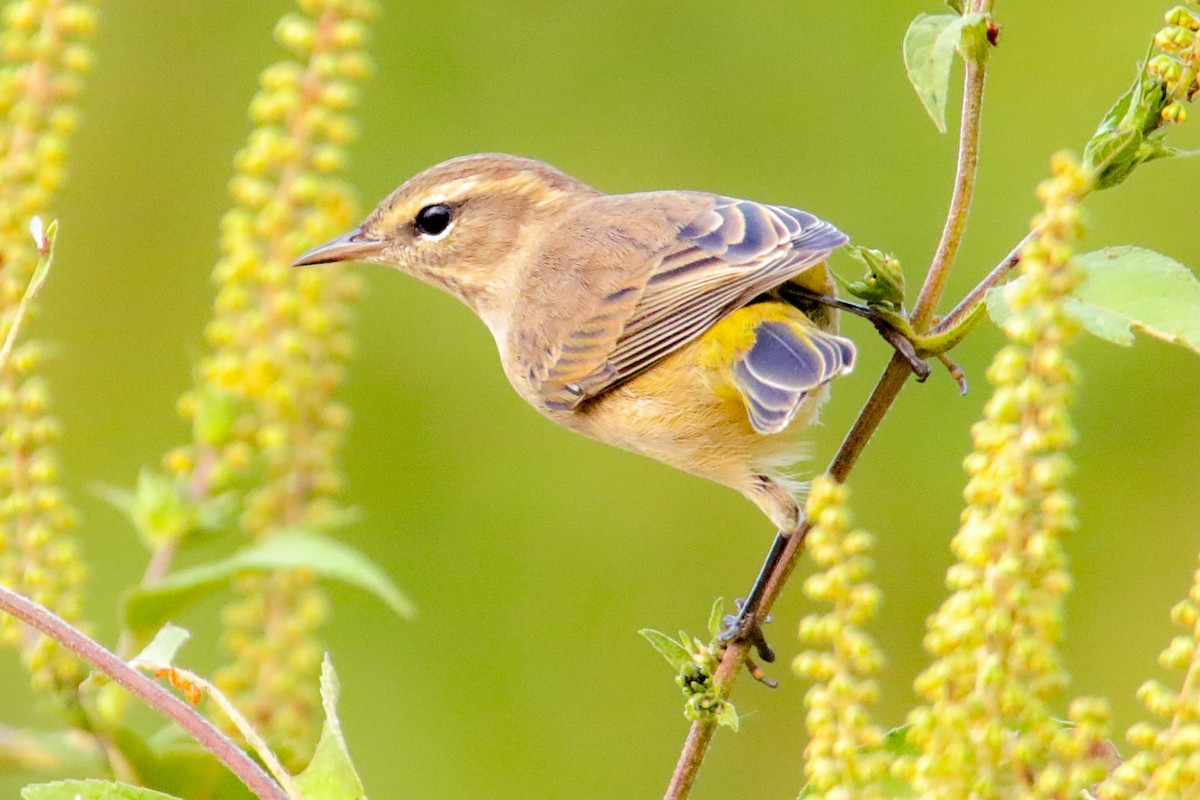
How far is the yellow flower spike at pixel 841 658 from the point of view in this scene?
4.65ft

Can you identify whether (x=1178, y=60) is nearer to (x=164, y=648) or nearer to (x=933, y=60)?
(x=933, y=60)

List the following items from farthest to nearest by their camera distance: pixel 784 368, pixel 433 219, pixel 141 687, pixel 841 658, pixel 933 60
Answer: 1. pixel 433 219
2. pixel 784 368
3. pixel 933 60
4. pixel 141 687
5. pixel 841 658

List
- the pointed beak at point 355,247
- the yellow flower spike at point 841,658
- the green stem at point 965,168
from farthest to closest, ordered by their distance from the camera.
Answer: the pointed beak at point 355,247 < the green stem at point 965,168 < the yellow flower spike at point 841,658

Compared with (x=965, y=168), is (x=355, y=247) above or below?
above

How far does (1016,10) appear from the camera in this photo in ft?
19.2

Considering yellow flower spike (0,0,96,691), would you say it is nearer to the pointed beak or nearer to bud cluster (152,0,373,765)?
bud cluster (152,0,373,765)

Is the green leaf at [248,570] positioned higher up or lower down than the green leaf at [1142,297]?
lower down

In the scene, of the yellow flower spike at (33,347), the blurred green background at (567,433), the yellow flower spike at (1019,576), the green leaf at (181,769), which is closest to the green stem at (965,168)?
the yellow flower spike at (1019,576)

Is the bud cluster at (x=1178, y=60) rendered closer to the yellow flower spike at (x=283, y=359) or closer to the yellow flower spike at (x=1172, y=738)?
the yellow flower spike at (x=1172, y=738)

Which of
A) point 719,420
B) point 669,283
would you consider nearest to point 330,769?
point 719,420

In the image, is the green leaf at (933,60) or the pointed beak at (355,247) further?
the pointed beak at (355,247)

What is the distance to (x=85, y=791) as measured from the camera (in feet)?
5.95

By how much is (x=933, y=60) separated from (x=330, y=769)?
1131mm

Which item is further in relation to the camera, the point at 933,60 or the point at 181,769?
the point at 181,769
